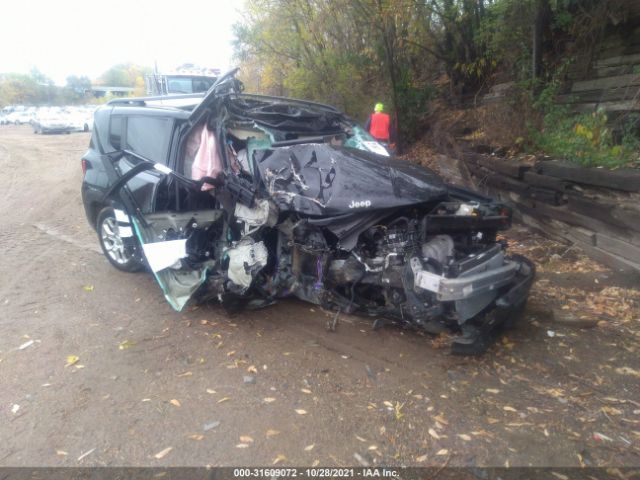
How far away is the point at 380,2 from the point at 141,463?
8.75 m

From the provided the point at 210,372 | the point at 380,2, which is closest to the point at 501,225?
the point at 210,372

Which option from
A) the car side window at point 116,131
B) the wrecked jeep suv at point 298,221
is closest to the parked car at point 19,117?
the car side window at point 116,131

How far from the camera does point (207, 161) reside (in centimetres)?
454

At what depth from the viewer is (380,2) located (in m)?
9.00

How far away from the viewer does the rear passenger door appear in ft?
16.0

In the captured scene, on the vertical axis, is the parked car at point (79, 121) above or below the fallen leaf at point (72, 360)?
above

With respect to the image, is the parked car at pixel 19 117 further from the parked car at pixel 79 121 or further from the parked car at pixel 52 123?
the parked car at pixel 52 123

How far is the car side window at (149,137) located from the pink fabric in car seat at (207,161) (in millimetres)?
504

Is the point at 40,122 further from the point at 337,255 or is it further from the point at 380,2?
the point at 337,255

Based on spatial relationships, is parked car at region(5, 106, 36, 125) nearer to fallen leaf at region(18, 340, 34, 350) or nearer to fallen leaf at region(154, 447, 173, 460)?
fallen leaf at region(18, 340, 34, 350)

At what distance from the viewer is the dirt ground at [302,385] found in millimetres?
2854

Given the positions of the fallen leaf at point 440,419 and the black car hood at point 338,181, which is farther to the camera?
the black car hood at point 338,181

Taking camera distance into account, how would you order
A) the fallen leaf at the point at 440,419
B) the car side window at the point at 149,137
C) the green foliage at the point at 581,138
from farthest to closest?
the green foliage at the point at 581,138 < the car side window at the point at 149,137 < the fallen leaf at the point at 440,419

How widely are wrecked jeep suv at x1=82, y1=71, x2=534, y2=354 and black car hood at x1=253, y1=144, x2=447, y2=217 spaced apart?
0.5 inches
